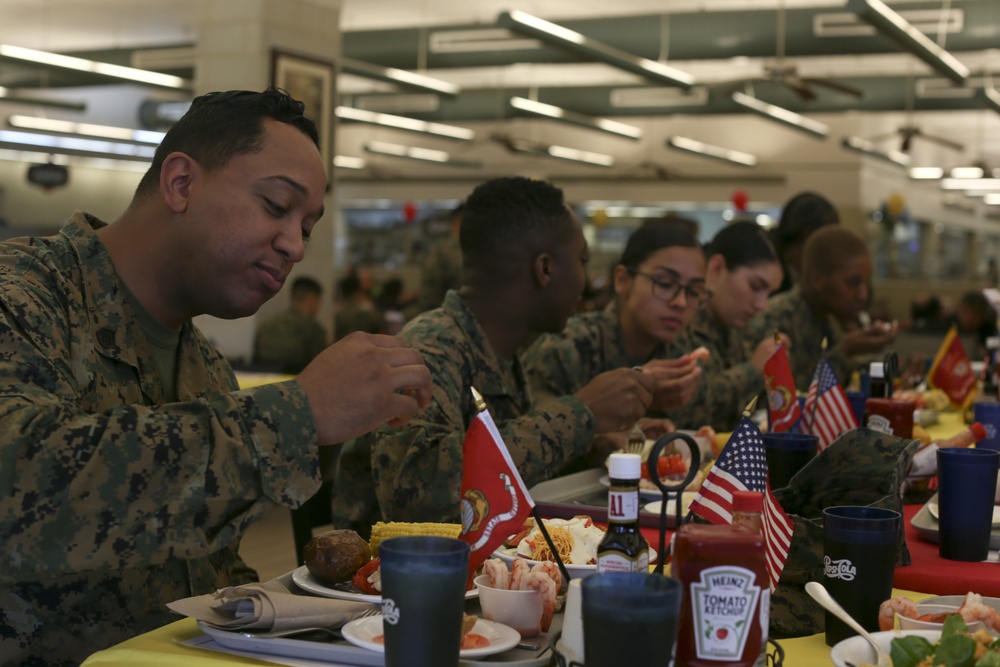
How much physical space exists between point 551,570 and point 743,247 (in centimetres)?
336

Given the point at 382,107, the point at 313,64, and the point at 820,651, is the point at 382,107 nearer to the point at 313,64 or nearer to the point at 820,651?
the point at 313,64

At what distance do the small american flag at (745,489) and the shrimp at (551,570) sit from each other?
20 centimetres

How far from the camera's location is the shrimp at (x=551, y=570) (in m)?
1.46

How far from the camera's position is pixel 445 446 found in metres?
2.25

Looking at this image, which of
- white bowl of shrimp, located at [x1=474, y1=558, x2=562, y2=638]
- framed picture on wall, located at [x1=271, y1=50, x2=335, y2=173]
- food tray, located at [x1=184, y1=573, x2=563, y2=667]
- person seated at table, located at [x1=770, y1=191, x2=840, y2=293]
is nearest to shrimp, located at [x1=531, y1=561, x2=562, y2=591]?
white bowl of shrimp, located at [x1=474, y1=558, x2=562, y2=638]

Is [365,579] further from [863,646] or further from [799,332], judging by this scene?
[799,332]

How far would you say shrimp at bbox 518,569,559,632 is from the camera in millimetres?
1408

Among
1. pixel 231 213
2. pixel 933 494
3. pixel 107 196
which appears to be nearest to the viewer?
pixel 231 213

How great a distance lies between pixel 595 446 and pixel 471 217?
67 cm

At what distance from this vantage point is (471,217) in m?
2.78

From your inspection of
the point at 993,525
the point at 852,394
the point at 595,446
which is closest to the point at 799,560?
the point at 993,525

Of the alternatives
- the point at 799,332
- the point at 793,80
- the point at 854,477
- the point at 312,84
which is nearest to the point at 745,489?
the point at 854,477

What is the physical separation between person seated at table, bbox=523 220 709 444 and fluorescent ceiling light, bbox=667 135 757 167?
44.3 ft

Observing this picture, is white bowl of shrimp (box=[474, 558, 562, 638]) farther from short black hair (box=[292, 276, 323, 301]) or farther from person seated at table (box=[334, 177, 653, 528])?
short black hair (box=[292, 276, 323, 301])
